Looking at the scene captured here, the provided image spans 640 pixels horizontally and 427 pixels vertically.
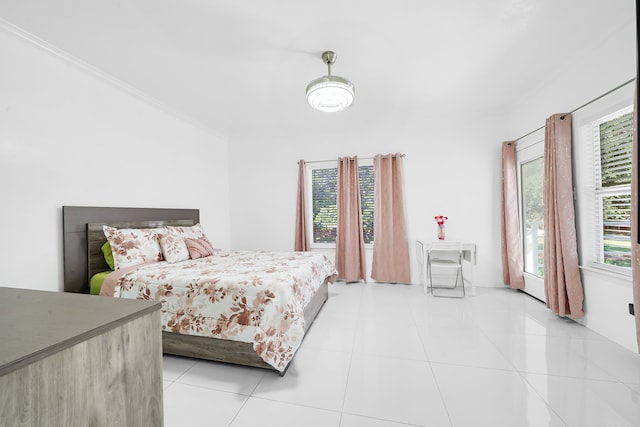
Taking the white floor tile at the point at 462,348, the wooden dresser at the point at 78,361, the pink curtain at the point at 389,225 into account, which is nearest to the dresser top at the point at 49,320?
the wooden dresser at the point at 78,361

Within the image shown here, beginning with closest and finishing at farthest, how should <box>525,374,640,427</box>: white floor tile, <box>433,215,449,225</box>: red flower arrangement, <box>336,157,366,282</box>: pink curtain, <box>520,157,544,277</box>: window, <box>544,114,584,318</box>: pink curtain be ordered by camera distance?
<box>525,374,640,427</box>: white floor tile
<box>544,114,584,318</box>: pink curtain
<box>520,157,544,277</box>: window
<box>433,215,449,225</box>: red flower arrangement
<box>336,157,366,282</box>: pink curtain

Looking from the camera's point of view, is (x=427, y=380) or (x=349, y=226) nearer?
(x=427, y=380)

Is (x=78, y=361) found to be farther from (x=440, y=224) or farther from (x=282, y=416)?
(x=440, y=224)

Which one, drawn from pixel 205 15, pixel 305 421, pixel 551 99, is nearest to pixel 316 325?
pixel 305 421

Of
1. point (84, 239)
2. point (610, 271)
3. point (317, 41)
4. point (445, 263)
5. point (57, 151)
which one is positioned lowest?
point (445, 263)

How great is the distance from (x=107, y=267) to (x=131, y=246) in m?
0.36

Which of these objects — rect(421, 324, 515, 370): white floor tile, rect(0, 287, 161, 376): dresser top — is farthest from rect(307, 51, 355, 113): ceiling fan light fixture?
rect(421, 324, 515, 370): white floor tile

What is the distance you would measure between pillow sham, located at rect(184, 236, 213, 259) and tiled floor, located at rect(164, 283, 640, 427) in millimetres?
1179

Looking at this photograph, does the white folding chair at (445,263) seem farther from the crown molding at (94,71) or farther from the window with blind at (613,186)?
the crown molding at (94,71)

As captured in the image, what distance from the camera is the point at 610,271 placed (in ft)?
7.00

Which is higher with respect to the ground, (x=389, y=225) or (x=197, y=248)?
(x=389, y=225)

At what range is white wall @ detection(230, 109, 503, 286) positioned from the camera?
3.70m

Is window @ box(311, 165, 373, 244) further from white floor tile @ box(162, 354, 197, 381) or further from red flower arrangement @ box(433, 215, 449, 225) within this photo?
white floor tile @ box(162, 354, 197, 381)

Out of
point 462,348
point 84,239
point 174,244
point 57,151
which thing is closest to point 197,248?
point 174,244
